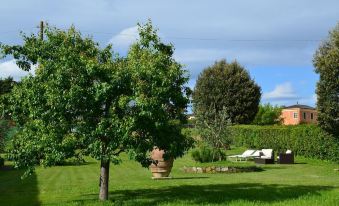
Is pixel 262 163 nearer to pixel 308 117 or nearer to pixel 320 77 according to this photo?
pixel 320 77

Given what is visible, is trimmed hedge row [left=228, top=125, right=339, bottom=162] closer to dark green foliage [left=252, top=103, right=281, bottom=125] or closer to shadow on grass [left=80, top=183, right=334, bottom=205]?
shadow on grass [left=80, top=183, right=334, bottom=205]

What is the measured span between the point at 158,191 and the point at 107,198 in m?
2.50

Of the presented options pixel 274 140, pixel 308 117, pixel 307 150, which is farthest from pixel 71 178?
pixel 308 117

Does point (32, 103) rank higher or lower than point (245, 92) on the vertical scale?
lower

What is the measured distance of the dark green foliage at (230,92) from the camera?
167ft

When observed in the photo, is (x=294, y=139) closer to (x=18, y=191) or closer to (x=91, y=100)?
(x=18, y=191)

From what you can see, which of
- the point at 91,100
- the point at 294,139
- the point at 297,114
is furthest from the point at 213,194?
the point at 297,114

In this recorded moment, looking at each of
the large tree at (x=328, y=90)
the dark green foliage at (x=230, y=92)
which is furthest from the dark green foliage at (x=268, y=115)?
the large tree at (x=328, y=90)

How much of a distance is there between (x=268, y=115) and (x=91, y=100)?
81.0 m

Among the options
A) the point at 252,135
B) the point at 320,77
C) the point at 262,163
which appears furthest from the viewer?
the point at 252,135

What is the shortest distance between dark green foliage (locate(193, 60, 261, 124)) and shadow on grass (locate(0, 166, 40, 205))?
30.7m

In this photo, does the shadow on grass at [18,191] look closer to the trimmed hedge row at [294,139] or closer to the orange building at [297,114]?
the trimmed hedge row at [294,139]

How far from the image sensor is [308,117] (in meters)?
105

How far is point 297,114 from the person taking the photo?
102062mm
